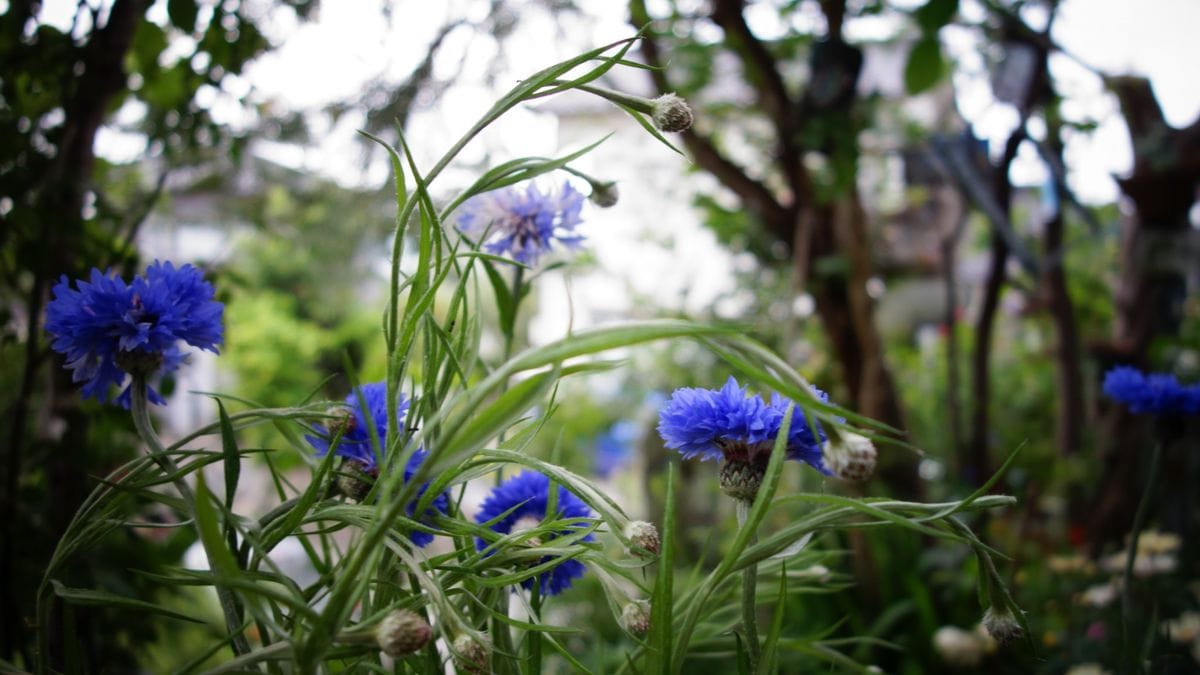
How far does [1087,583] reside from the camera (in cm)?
114

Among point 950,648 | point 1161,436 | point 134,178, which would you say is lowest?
point 950,648

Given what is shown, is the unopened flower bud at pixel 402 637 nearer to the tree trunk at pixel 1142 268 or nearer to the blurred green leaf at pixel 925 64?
the blurred green leaf at pixel 925 64

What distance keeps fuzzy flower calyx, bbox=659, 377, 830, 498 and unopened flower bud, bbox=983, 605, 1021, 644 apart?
9 cm

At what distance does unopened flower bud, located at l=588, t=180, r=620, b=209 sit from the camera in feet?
1.42

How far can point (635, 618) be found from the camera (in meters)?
0.33

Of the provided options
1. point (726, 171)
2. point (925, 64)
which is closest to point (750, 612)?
point (925, 64)

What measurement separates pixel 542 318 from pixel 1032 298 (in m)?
1.54

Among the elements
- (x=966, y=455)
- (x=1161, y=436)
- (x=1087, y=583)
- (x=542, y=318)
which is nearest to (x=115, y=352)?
(x=1161, y=436)

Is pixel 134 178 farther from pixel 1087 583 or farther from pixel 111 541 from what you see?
pixel 1087 583

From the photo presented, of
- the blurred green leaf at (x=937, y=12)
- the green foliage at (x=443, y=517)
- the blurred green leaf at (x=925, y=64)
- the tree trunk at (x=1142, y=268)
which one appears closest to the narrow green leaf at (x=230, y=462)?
the green foliage at (x=443, y=517)

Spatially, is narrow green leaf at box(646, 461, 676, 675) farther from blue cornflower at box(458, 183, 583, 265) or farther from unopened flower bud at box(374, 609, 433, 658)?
blue cornflower at box(458, 183, 583, 265)

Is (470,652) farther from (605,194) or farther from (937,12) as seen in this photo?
(937,12)

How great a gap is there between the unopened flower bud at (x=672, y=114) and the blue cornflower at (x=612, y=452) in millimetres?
2393

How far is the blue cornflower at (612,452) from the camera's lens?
2.73m
